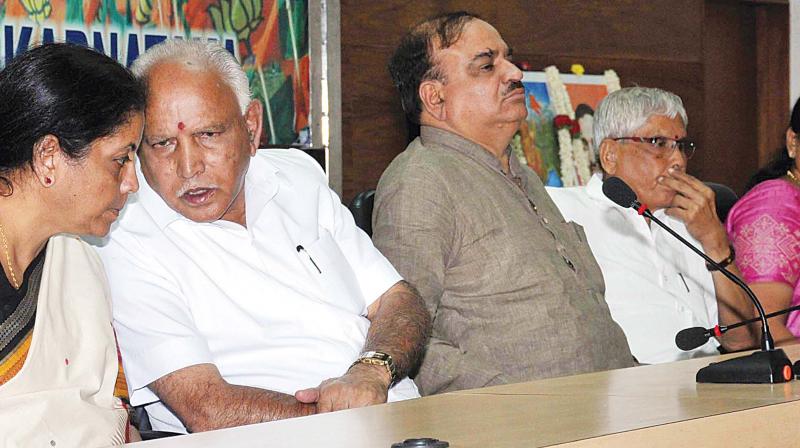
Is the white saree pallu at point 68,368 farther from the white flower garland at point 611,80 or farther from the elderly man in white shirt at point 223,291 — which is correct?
the white flower garland at point 611,80

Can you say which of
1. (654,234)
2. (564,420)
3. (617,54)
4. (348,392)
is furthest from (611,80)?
(564,420)

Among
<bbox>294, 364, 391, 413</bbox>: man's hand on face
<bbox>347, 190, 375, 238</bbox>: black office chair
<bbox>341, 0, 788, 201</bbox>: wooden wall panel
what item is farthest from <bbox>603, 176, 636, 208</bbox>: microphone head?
<bbox>341, 0, 788, 201</bbox>: wooden wall panel

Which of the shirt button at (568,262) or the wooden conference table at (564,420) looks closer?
the wooden conference table at (564,420)

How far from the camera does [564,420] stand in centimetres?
137

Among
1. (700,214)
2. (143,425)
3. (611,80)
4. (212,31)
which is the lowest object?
(143,425)

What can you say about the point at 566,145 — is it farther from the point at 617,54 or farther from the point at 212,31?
the point at 212,31

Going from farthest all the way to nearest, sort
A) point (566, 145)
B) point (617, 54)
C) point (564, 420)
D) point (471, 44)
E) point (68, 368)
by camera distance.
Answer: point (617, 54) < point (566, 145) < point (471, 44) < point (68, 368) < point (564, 420)

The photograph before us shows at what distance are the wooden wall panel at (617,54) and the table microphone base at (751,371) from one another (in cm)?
329

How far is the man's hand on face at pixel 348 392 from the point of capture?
212 centimetres

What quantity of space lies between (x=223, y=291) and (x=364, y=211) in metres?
0.69

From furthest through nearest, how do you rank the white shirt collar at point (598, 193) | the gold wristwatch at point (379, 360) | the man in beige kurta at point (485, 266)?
1. the white shirt collar at point (598, 193)
2. the man in beige kurta at point (485, 266)
3. the gold wristwatch at point (379, 360)

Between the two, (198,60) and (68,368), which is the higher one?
(198,60)

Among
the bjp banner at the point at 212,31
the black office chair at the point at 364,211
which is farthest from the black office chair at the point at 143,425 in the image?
the bjp banner at the point at 212,31

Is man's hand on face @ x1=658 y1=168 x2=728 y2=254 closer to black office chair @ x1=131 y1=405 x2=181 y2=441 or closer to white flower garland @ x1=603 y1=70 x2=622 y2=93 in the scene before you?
Result: black office chair @ x1=131 y1=405 x2=181 y2=441
